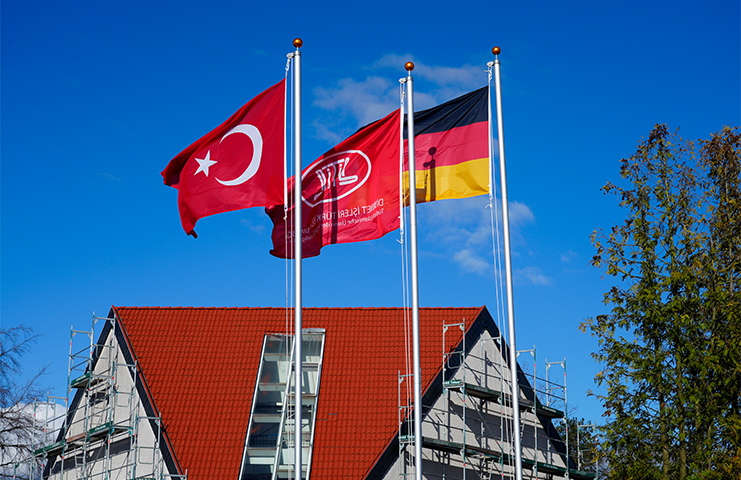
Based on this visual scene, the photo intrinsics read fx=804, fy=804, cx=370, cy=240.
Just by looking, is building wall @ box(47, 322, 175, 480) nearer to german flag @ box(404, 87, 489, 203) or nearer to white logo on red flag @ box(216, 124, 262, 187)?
white logo on red flag @ box(216, 124, 262, 187)

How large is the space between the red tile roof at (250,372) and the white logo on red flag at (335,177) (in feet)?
29.8

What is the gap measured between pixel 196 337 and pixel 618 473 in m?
13.5

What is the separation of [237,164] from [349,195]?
7.36 ft

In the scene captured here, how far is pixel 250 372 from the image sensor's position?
24578 millimetres

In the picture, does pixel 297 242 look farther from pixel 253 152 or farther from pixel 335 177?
pixel 253 152

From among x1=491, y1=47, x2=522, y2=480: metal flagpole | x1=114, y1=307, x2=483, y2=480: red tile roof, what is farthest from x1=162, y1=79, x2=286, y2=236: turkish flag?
x1=114, y1=307, x2=483, y2=480: red tile roof

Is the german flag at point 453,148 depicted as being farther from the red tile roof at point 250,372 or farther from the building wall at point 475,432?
the red tile roof at point 250,372

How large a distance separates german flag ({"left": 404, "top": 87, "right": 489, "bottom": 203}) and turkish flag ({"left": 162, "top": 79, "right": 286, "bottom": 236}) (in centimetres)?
267

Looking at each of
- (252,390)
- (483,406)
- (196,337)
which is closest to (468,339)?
(483,406)

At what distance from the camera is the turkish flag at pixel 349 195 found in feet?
51.0

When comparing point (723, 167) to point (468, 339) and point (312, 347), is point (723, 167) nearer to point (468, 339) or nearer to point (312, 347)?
point (468, 339)

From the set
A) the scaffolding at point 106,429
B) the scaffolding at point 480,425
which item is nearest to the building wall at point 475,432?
the scaffolding at point 480,425

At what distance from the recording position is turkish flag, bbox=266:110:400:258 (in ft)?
51.0

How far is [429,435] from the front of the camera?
23.0m
